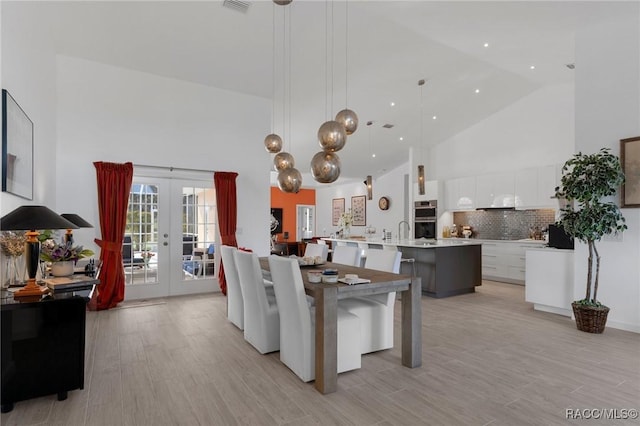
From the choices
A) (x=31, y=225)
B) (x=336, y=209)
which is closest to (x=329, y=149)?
(x=31, y=225)

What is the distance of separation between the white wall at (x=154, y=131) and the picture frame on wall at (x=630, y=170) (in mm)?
5036

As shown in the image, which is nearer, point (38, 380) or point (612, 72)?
point (38, 380)

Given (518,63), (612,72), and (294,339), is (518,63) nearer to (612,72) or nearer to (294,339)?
(612,72)

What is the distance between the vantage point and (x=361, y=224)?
486 inches

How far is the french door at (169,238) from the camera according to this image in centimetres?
547

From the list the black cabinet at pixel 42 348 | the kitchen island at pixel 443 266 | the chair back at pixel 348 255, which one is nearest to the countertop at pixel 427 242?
the kitchen island at pixel 443 266

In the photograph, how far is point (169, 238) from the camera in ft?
18.7

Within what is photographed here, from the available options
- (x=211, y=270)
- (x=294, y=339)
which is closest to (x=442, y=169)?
(x=211, y=270)

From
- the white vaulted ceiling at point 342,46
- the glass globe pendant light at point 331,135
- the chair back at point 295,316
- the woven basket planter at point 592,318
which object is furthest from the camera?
the white vaulted ceiling at point 342,46

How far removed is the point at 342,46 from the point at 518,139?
4.66 meters

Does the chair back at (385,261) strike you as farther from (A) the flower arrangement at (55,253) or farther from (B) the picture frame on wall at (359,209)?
(B) the picture frame on wall at (359,209)

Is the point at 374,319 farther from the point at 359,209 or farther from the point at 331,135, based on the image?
the point at 359,209

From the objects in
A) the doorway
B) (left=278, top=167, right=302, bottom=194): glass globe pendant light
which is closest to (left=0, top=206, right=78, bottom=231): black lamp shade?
(left=278, top=167, right=302, bottom=194): glass globe pendant light

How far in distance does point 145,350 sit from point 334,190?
10817 millimetres
